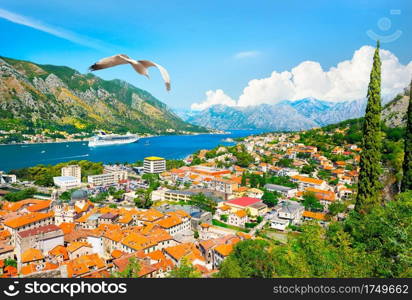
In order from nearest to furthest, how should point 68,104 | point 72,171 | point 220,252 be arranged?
point 220,252 → point 72,171 → point 68,104

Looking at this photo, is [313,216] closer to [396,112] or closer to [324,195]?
[324,195]

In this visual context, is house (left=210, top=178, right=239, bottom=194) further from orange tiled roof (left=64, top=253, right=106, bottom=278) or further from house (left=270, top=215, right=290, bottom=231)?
orange tiled roof (left=64, top=253, right=106, bottom=278)

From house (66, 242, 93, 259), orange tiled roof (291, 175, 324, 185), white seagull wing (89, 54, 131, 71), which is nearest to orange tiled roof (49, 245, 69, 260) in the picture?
house (66, 242, 93, 259)

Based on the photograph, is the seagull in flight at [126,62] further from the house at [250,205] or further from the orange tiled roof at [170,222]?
the house at [250,205]

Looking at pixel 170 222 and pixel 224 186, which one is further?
pixel 224 186

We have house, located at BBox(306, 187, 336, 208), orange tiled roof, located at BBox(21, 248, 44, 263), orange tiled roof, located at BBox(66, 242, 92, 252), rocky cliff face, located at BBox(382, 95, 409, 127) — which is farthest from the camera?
rocky cliff face, located at BBox(382, 95, 409, 127)

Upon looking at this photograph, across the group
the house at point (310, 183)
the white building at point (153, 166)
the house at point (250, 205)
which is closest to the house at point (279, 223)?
the house at point (250, 205)

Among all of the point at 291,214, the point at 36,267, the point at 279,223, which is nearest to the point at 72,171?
the point at 36,267
